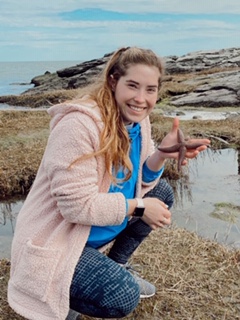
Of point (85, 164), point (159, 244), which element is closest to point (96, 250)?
point (85, 164)

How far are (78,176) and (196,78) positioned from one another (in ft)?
94.8

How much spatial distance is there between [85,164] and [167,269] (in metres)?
2.14

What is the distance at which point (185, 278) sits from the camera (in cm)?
468

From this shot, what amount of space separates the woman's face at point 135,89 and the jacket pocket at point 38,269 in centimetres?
108

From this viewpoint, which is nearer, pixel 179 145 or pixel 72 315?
pixel 179 145

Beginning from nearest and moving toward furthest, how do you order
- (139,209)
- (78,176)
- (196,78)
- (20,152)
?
(78,176)
(139,209)
(20,152)
(196,78)

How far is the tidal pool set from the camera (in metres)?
6.55

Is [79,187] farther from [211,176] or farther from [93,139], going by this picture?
[211,176]

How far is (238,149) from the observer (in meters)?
11.4

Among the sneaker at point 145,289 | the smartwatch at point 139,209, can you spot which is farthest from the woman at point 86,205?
the sneaker at point 145,289

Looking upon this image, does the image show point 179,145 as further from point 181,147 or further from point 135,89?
point 135,89

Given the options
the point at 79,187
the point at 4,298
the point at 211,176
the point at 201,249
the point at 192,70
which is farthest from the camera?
the point at 192,70

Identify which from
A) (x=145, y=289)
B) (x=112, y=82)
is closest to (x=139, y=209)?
(x=112, y=82)

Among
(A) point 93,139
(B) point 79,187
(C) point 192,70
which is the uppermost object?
(A) point 93,139
